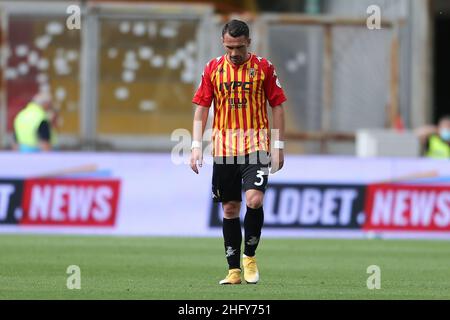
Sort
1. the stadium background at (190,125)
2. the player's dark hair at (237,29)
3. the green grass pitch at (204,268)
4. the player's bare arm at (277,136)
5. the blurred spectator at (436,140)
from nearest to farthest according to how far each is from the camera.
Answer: the green grass pitch at (204,268)
the player's dark hair at (237,29)
the player's bare arm at (277,136)
the stadium background at (190,125)
the blurred spectator at (436,140)

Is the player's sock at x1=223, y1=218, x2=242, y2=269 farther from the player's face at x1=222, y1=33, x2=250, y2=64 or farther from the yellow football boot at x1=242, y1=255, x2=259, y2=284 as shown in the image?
the player's face at x1=222, y1=33, x2=250, y2=64

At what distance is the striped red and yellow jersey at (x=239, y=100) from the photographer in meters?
11.7

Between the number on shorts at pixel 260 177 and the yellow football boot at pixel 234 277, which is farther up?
the number on shorts at pixel 260 177

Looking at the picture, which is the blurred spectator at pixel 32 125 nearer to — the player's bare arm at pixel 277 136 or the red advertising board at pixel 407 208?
the red advertising board at pixel 407 208

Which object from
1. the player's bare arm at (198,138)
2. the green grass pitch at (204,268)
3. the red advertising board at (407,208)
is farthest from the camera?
the red advertising board at (407,208)

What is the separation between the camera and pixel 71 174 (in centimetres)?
2062

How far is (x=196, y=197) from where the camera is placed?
67.7 ft

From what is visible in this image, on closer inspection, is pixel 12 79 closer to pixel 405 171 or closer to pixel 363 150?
pixel 363 150

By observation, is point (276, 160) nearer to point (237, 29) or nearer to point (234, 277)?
point (234, 277)

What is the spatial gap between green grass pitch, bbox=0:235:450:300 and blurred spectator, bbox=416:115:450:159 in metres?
5.47

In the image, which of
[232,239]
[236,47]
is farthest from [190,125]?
[236,47]

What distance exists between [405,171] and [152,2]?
30.5 feet

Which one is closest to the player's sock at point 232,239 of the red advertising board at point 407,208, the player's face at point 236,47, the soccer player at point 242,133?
the soccer player at point 242,133
